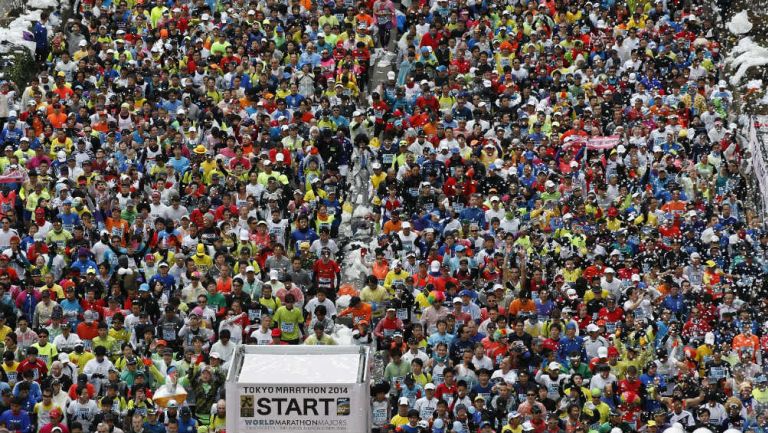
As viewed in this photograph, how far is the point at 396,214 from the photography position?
34562 millimetres

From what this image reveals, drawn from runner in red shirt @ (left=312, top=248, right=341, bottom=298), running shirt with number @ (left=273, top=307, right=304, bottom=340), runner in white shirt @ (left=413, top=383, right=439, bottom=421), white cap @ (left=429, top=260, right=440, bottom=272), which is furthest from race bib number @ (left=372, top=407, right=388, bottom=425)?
runner in red shirt @ (left=312, top=248, right=341, bottom=298)

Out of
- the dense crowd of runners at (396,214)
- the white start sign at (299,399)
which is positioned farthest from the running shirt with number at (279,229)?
the white start sign at (299,399)

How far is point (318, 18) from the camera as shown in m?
41.1

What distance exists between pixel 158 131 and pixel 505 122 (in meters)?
6.28

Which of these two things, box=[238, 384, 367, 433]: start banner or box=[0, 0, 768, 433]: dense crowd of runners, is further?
box=[0, 0, 768, 433]: dense crowd of runners

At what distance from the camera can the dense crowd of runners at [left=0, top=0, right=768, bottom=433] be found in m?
30.3

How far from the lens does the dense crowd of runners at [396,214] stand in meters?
30.3

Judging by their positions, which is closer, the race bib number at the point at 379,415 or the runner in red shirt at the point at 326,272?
the race bib number at the point at 379,415

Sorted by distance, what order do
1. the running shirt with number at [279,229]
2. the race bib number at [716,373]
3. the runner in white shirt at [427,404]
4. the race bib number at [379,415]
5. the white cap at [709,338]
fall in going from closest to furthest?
the race bib number at [379,415]
the runner in white shirt at [427,404]
the race bib number at [716,373]
the white cap at [709,338]
the running shirt with number at [279,229]

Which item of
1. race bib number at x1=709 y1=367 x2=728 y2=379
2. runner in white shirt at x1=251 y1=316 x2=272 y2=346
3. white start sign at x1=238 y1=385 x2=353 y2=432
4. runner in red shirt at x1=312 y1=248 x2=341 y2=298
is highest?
runner in red shirt at x1=312 y1=248 x2=341 y2=298

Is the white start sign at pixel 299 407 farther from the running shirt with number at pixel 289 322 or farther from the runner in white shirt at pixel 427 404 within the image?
the running shirt with number at pixel 289 322

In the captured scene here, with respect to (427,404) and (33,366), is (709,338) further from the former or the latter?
(33,366)

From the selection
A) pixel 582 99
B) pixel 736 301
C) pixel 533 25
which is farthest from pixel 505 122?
pixel 736 301

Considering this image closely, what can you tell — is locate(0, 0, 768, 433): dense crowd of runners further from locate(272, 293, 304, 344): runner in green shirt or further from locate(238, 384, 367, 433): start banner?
locate(238, 384, 367, 433): start banner
